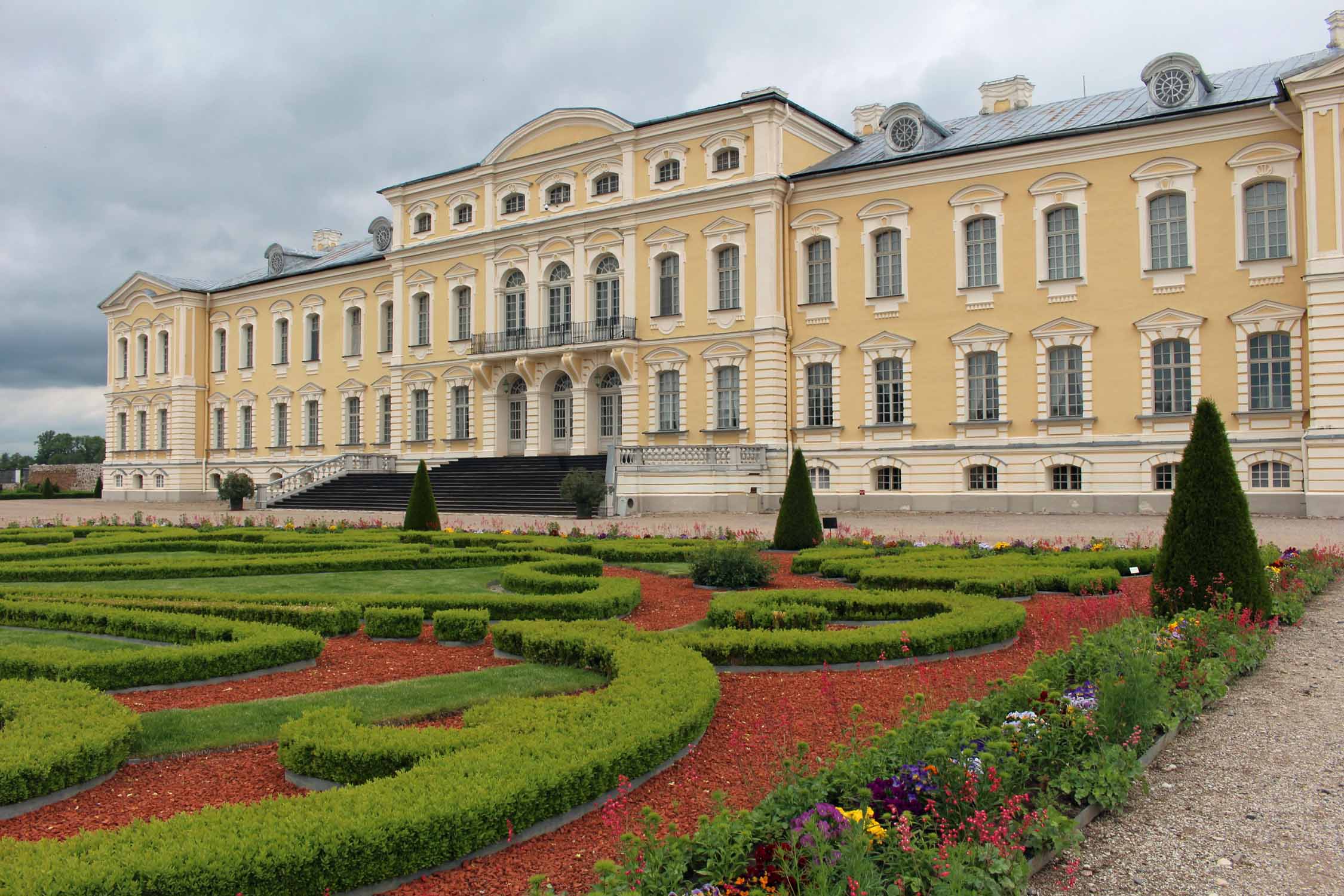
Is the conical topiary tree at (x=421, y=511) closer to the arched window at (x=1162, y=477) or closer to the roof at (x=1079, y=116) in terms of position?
the roof at (x=1079, y=116)

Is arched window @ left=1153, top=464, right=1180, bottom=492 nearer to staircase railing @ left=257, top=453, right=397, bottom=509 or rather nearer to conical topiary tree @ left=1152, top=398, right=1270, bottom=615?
conical topiary tree @ left=1152, top=398, right=1270, bottom=615

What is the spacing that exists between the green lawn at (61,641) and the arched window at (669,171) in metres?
27.0

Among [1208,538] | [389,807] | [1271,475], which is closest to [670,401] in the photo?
[1271,475]

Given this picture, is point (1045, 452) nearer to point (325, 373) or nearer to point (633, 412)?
point (633, 412)

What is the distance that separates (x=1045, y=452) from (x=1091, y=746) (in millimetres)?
23696

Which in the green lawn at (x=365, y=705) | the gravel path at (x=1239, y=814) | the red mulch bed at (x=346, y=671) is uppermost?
the green lawn at (x=365, y=705)

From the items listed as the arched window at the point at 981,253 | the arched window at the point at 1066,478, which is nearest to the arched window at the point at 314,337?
the arched window at the point at 981,253

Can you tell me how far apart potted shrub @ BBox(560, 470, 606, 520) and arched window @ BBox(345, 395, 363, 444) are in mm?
18888

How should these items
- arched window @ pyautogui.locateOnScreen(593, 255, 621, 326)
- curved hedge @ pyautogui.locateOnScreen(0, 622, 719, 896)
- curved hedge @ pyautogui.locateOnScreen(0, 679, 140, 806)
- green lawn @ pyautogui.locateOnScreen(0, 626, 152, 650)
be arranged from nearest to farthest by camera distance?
curved hedge @ pyautogui.locateOnScreen(0, 622, 719, 896), curved hedge @ pyautogui.locateOnScreen(0, 679, 140, 806), green lawn @ pyautogui.locateOnScreen(0, 626, 152, 650), arched window @ pyautogui.locateOnScreen(593, 255, 621, 326)

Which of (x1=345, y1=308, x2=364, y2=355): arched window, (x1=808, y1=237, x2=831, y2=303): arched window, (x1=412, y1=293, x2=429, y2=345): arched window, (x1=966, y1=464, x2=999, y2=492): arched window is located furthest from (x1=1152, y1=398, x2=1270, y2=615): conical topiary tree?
(x1=345, y1=308, x2=364, y2=355): arched window

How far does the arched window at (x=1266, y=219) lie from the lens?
24.8 m

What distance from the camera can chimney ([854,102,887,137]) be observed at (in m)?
36.8

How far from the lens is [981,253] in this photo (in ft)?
95.2

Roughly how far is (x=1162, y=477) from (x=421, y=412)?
2710cm
